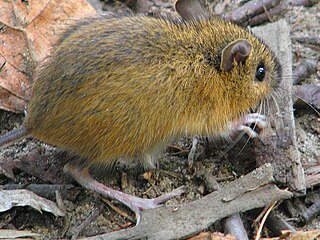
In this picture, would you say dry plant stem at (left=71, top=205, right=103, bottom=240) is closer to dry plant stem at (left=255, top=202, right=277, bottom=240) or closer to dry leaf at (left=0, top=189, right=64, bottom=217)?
dry leaf at (left=0, top=189, right=64, bottom=217)

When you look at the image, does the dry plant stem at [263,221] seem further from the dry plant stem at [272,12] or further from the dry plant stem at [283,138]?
the dry plant stem at [272,12]

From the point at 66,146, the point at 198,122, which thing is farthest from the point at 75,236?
the point at 198,122

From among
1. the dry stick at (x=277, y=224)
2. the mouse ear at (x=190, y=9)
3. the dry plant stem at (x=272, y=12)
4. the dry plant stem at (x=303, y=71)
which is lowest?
the dry stick at (x=277, y=224)

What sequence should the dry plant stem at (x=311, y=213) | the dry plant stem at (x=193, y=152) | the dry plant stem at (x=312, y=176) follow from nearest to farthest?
the dry plant stem at (x=311, y=213)
the dry plant stem at (x=312, y=176)
the dry plant stem at (x=193, y=152)

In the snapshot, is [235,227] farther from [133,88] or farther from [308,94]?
[308,94]

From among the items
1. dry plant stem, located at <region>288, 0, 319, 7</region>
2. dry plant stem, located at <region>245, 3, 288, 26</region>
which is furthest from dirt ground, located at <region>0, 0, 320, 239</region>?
dry plant stem, located at <region>288, 0, 319, 7</region>

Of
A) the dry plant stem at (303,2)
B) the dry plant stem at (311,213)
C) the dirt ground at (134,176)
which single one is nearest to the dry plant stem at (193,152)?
the dirt ground at (134,176)
